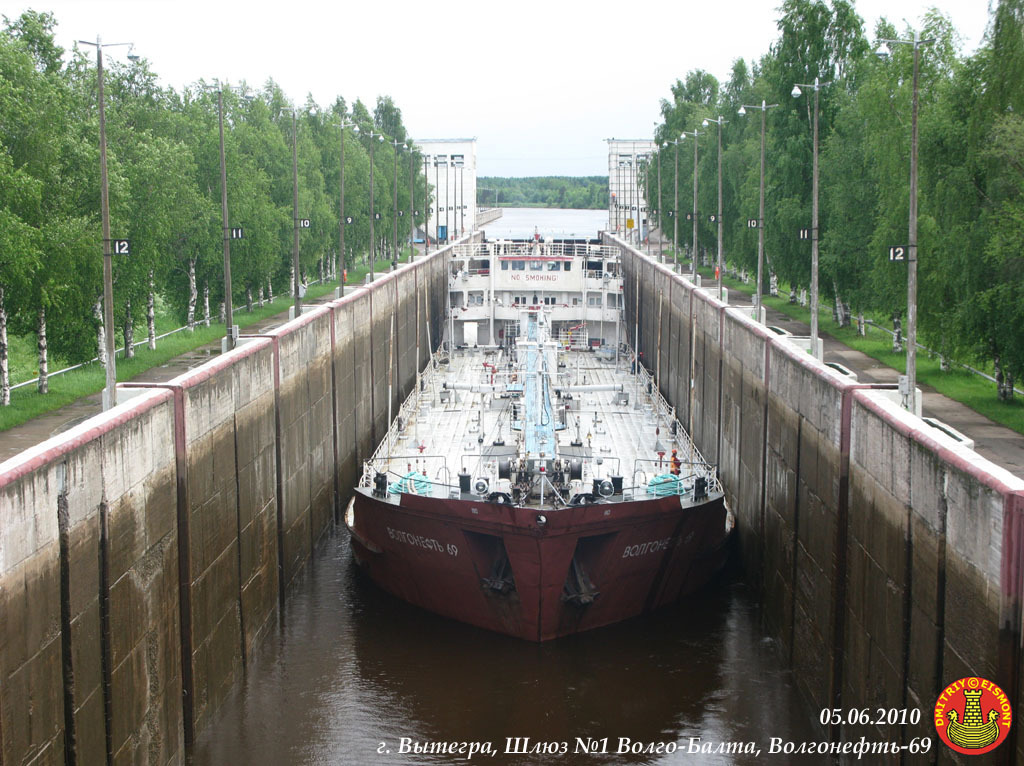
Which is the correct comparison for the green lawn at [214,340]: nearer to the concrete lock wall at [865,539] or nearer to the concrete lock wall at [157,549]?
the concrete lock wall at [865,539]

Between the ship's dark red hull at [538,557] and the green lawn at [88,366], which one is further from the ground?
the green lawn at [88,366]

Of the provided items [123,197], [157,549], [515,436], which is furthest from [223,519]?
[123,197]

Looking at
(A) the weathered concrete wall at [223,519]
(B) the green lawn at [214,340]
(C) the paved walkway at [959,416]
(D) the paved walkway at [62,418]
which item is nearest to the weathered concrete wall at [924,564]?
(C) the paved walkway at [959,416]

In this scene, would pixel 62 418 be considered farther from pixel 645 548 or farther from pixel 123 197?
pixel 645 548

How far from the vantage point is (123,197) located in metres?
34.0

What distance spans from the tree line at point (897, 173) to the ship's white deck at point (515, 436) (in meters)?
7.58

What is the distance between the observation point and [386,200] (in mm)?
90062

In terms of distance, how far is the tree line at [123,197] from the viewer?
29.6m

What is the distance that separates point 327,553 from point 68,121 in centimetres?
1307

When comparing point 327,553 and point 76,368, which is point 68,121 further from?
point 327,553

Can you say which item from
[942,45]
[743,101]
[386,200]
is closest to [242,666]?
[942,45]
